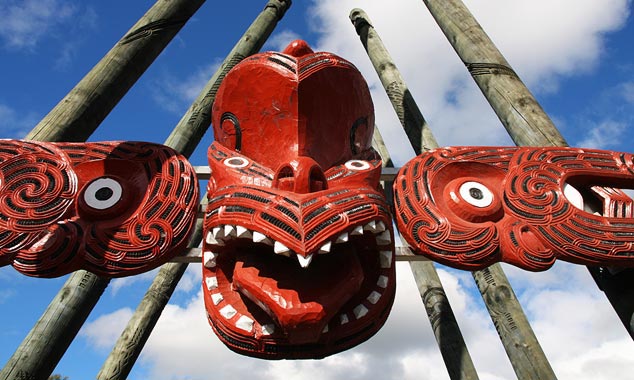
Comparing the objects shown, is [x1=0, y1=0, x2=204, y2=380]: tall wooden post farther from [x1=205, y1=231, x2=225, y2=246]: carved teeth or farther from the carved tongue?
the carved tongue

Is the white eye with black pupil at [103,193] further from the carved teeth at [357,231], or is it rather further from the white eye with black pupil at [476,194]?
the white eye with black pupil at [476,194]

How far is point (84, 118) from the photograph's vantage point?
3303 mm

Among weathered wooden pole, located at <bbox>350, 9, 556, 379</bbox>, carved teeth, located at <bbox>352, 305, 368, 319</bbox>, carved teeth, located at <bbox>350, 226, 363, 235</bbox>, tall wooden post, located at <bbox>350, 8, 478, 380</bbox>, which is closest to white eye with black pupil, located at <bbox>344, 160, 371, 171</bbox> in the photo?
carved teeth, located at <bbox>350, 226, 363, 235</bbox>

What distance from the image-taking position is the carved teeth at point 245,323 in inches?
99.9

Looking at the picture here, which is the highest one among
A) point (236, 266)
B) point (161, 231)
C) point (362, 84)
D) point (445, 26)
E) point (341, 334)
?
point (445, 26)

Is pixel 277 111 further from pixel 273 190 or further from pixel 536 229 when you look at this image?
pixel 536 229

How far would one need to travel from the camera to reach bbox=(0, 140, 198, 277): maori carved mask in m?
2.66

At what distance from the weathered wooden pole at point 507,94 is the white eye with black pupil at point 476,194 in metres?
0.78

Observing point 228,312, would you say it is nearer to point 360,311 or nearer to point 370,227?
point 360,311

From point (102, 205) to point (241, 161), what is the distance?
2.63 ft

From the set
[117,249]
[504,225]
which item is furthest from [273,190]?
[504,225]

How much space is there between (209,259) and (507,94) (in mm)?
2580

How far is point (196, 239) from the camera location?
5.77 m

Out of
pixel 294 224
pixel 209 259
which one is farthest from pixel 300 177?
pixel 209 259
